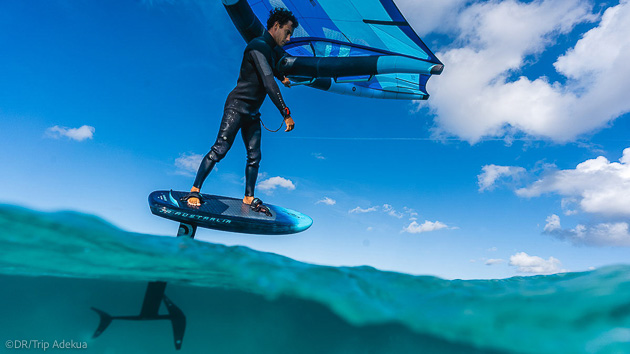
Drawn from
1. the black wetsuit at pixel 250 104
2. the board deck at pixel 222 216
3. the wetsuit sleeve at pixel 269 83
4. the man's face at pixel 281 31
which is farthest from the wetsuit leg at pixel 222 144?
the man's face at pixel 281 31

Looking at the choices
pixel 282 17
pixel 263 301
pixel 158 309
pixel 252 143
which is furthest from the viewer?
pixel 263 301

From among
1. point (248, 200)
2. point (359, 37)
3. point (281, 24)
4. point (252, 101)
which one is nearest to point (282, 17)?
point (281, 24)

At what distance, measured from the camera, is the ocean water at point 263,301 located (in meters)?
3.05

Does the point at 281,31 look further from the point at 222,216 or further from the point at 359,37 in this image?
the point at 359,37

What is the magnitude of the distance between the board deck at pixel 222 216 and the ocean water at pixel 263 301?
11.6 inches

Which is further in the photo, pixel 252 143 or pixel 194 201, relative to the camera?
pixel 252 143

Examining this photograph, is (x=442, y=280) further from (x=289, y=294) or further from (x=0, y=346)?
(x=0, y=346)

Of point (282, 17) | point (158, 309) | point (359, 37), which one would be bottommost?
point (158, 309)

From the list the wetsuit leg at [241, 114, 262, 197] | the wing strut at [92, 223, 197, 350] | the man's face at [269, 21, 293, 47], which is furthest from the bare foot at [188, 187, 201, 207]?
the man's face at [269, 21, 293, 47]

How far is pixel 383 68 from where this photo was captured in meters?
5.66

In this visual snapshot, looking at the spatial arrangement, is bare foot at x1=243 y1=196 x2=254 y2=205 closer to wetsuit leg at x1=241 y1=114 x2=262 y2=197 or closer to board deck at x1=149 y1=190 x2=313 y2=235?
board deck at x1=149 y1=190 x2=313 y2=235

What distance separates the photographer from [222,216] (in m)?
4.18

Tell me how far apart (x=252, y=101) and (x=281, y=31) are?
41.7 inches

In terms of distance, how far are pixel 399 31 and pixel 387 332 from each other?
7832mm
